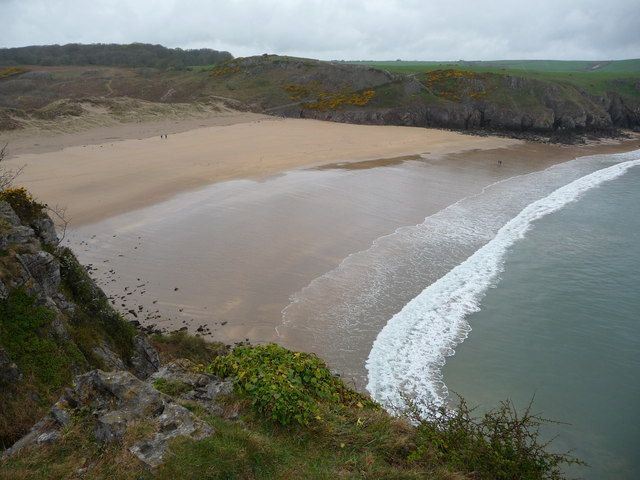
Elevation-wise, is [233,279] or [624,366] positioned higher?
[233,279]

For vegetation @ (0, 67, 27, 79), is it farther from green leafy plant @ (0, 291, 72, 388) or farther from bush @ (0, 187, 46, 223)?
green leafy plant @ (0, 291, 72, 388)

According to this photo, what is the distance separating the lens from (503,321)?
39.2 feet

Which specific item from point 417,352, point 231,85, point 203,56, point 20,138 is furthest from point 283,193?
point 203,56

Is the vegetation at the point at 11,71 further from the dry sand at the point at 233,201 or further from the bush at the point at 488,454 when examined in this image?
the bush at the point at 488,454

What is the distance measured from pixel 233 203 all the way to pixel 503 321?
12368 millimetres

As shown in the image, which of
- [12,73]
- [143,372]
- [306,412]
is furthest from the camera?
[12,73]

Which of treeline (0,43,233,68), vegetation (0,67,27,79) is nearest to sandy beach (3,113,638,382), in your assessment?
vegetation (0,67,27,79)

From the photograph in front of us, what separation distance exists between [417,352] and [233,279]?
5.77 metres

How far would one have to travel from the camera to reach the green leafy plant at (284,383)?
5750mm

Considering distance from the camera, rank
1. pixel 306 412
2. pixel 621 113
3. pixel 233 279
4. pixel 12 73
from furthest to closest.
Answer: pixel 12 73 → pixel 621 113 → pixel 233 279 → pixel 306 412

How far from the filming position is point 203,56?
91.9m

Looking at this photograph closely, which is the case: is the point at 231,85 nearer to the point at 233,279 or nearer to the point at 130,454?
the point at 233,279

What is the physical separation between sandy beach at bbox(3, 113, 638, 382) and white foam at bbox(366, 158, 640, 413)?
2.01 meters

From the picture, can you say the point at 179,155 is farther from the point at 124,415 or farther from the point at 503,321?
the point at 124,415
